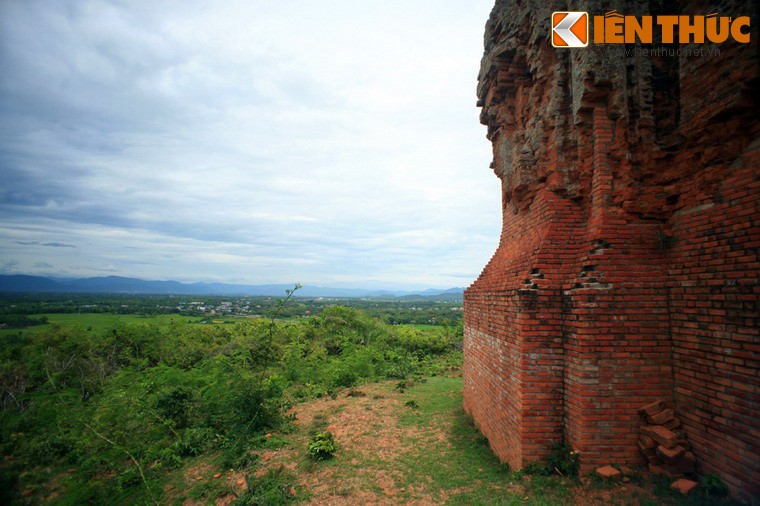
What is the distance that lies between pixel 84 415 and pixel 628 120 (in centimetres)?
1137

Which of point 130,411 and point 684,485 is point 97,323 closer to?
point 130,411

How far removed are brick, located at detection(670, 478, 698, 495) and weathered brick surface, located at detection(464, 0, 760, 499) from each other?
261 millimetres

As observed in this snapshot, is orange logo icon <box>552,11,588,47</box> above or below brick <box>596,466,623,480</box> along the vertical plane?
above

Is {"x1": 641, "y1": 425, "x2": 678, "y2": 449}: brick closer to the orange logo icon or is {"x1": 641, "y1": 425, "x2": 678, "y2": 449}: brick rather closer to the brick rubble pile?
the brick rubble pile

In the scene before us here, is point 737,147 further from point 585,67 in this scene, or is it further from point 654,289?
point 585,67

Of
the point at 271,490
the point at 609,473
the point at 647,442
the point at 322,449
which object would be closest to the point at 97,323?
the point at 322,449

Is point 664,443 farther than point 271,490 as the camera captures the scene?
No

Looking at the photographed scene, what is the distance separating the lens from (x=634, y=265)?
429cm

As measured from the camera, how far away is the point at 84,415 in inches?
265

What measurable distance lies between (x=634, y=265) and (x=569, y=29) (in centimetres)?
375

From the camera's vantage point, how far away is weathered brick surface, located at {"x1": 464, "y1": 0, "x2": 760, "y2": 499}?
342 centimetres

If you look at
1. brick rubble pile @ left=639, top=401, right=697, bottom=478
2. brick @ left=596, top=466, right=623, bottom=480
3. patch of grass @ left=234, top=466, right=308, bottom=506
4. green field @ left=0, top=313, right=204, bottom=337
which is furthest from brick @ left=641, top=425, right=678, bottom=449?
green field @ left=0, top=313, right=204, bottom=337

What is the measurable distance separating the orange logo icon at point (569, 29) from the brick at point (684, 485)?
18.8 feet

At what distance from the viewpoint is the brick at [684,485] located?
3.37 m
